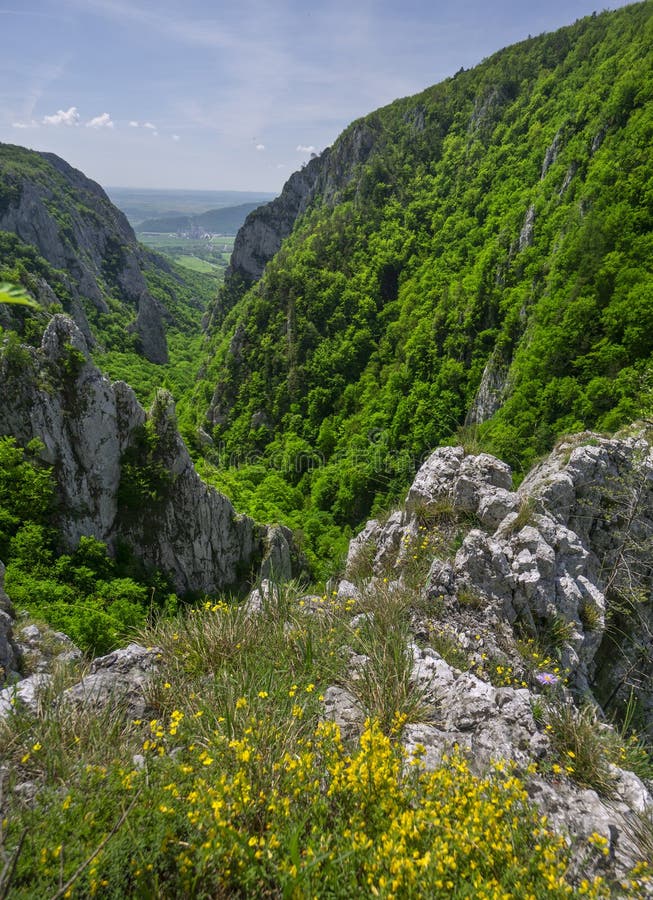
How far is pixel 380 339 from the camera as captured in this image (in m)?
68.3

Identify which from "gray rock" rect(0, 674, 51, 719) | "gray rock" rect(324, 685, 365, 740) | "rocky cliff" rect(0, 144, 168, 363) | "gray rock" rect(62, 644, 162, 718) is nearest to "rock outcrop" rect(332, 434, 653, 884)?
"gray rock" rect(324, 685, 365, 740)

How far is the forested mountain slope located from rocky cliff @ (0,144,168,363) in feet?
68.1

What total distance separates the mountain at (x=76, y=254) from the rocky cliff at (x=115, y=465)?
92.7 feet

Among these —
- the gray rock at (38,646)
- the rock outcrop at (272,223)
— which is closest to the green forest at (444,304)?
the gray rock at (38,646)

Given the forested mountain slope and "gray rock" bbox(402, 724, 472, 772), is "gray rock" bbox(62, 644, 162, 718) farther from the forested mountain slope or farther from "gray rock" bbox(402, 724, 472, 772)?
the forested mountain slope

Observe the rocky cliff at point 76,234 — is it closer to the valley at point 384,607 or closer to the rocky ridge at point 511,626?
the valley at point 384,607

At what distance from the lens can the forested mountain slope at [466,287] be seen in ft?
111

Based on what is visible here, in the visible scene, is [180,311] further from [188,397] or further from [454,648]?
[454,648]

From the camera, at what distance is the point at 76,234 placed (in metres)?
102

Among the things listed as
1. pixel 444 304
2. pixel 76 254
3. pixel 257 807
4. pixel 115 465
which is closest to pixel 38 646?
pixel 257 807

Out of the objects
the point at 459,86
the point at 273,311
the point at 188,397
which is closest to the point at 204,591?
the point at 273,311

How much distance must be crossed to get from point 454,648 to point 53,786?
4.56m

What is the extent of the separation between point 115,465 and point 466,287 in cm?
4852

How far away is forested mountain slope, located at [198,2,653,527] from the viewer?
111ft
